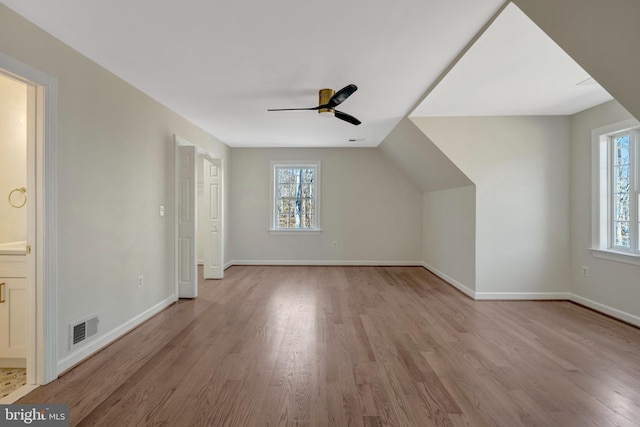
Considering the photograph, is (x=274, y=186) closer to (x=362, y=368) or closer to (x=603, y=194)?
(x=362, y=368)

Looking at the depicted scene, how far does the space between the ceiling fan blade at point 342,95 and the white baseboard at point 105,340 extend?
305 centimetres

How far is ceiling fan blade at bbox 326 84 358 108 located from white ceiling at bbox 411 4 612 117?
3.03ft

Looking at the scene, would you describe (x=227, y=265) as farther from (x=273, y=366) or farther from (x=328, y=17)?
(x=328, y=17)

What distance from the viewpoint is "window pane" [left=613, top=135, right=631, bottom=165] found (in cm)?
374

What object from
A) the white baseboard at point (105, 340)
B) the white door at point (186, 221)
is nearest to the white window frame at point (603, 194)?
the white door at point (186, 221)

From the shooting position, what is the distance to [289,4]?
204cm

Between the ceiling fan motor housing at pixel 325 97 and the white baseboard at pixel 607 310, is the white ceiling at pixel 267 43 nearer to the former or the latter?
the ceiling fan motor housing at pixel 325 97

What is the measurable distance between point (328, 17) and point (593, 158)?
3.92 metres

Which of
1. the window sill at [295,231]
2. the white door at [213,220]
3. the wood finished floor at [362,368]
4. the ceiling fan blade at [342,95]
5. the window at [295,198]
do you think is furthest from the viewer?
the window at [295,198]

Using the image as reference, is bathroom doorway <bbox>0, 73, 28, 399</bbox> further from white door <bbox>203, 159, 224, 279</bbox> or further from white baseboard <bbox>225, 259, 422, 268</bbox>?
white baseboard <bbox>225, 259, 422, 268</bbox>

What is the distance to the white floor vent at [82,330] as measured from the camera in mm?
2576

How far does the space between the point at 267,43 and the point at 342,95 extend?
2.75ft

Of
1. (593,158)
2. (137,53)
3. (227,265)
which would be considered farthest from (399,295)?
(137,53)

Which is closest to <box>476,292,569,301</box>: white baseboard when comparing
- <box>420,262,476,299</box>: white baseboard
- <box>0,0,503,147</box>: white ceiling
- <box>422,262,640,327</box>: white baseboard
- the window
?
<box>422,262,640,327</box>: white baseboard
